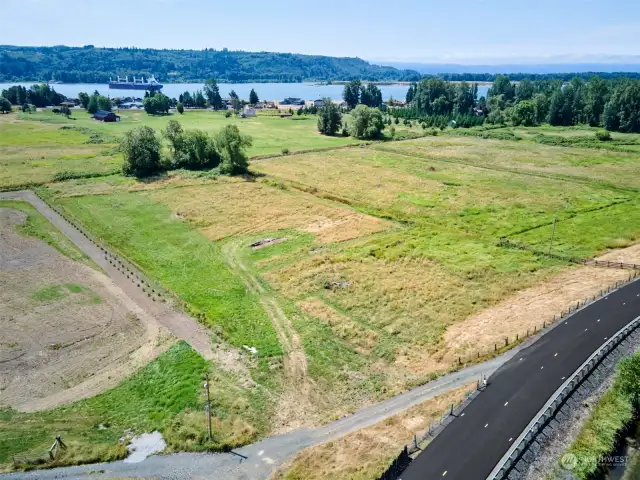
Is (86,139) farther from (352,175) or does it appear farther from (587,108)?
(587,108)

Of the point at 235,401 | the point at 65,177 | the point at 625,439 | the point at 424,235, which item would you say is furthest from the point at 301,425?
the point at 65,177

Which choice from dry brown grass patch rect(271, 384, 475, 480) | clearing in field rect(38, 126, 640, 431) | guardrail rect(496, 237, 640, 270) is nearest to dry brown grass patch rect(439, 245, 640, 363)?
clearing in field rect(38, 126, 640, 431)

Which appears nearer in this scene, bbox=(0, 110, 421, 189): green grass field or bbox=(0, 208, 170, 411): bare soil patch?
bbox=(0, 208, 170, 411): bare soil patch

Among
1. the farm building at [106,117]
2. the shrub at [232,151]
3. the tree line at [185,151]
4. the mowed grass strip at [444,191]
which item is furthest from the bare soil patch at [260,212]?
the farm building at [106,117]

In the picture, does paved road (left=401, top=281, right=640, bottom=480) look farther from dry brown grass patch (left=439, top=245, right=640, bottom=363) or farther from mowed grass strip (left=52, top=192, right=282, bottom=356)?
mowed grass strip (left=52, top=192, right=282, bottom=356)

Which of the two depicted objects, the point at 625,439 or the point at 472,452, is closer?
the point at 472,452

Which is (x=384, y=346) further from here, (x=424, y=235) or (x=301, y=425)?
(x=424, y=235)
